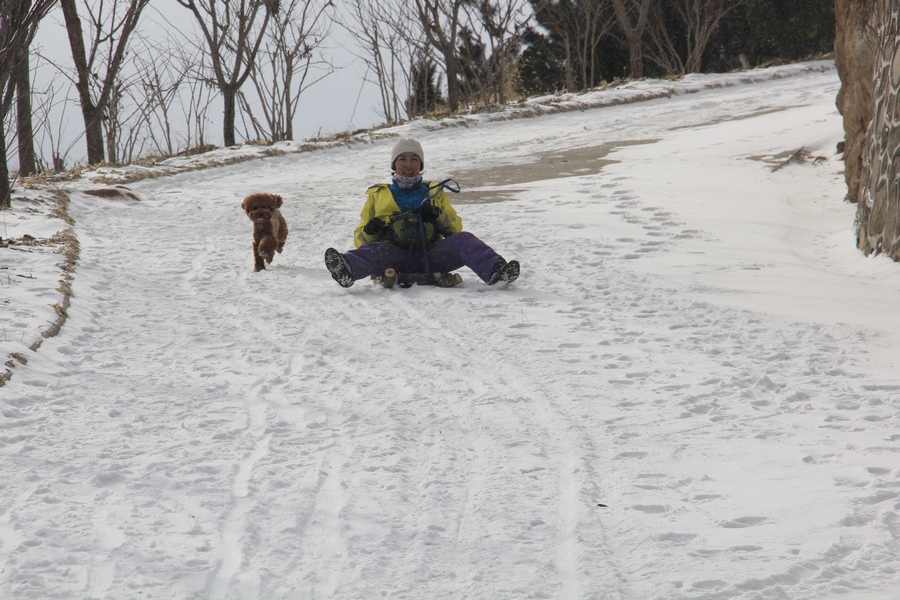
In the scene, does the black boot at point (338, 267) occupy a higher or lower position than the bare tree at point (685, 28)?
lower

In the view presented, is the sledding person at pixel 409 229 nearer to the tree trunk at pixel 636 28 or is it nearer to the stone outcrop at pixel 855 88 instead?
the stone outcrop at pixel 855 88

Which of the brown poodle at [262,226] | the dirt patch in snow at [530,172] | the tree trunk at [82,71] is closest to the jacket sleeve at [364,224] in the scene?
the brown poodle at [262,226]

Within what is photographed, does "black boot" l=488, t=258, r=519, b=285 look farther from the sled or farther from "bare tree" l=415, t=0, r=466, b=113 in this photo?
"bare tree" l=415, t=0, r=466, b=113

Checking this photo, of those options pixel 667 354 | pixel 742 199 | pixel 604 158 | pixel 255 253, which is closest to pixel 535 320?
pixel 667 354

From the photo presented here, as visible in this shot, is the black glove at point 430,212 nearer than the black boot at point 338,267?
No

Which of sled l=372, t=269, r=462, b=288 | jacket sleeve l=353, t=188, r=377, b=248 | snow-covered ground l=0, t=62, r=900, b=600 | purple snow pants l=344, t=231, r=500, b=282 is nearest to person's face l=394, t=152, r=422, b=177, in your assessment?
jacket sleeve l=353, t=188, r=377, b=248

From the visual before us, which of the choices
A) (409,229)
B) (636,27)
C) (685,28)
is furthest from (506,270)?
(685,28)

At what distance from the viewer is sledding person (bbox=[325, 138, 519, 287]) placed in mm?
5121

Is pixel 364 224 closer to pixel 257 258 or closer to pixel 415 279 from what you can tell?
pixel 415 279

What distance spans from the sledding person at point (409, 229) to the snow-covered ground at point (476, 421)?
0.21 metres

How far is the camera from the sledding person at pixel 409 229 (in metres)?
5.12

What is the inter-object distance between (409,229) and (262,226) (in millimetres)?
1166

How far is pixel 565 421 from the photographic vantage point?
9.74ft

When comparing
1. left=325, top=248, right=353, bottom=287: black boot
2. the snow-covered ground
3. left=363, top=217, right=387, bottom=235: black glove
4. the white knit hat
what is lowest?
the snow-covered ground
